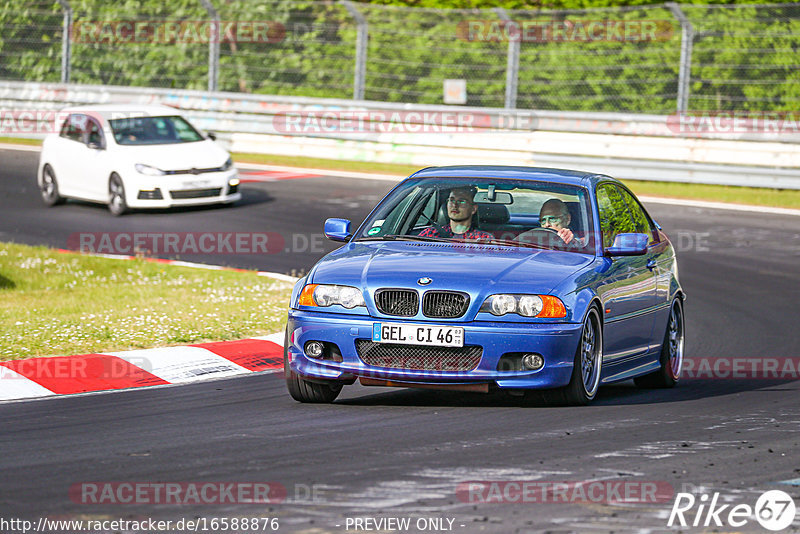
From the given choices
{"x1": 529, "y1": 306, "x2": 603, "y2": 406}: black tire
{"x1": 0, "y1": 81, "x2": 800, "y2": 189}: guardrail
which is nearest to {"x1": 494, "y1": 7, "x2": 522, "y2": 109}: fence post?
{"x1": 0, "y1": 81, "x2": 800, "y2": 189}: guardrail

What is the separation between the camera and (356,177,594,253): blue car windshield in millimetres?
9023

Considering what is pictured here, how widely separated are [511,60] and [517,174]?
49.6 feet

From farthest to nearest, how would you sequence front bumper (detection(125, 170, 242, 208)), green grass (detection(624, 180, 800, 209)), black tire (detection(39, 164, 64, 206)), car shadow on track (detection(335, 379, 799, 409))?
green grass (detection(624, 180, 800, 209))
black tire (detection(39, 164, 64, 206))
front bumper (detection(125, 170, 242, 208))
car shadow on track (detection(335, 379, 799, 409))

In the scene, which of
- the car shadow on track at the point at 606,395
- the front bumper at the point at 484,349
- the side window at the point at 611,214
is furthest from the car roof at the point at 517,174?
the front bumper at the point at 484,349

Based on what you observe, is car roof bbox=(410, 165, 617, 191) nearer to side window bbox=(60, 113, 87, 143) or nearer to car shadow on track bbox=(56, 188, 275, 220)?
car shadow on track bbox=(56, 188, 275, 220)

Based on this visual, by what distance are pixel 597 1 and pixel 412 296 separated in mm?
19670

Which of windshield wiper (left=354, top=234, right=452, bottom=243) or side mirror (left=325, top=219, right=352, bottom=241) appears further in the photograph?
side mirror (left=325, top=219, right=352, bottom=241)

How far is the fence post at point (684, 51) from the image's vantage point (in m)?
22.5

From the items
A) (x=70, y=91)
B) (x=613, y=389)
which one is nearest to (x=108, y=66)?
(x=70, y=91)

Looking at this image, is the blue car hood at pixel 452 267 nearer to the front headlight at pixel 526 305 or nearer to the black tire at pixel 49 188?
the front headlight at pixel 526 305

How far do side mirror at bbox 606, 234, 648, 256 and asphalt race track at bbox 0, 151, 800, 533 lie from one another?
3.09 feet

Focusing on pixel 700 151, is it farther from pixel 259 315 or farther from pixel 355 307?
pixel 355 307

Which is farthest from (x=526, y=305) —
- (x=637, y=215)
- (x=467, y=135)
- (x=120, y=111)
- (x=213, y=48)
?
(x=213, y=48)

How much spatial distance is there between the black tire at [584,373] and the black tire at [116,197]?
1271 centimetres
